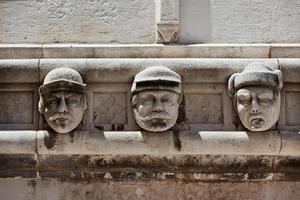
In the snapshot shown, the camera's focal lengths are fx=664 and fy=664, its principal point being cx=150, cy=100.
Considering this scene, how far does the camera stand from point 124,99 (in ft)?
12.1

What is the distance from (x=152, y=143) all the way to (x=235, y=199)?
0.56 m

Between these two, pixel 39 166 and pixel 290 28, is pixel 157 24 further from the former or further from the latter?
pixel 39 166

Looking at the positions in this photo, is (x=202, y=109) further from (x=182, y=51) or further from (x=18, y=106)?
(x=18, y=106)

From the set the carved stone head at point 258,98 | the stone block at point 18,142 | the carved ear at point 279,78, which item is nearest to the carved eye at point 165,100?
the carved stone head at point 258,98

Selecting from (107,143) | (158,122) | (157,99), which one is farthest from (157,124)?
(107,143)

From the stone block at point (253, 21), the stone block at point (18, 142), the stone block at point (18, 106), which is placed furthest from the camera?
the stone block at point (253, 21)

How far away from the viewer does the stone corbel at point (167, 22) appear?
12.4 ft

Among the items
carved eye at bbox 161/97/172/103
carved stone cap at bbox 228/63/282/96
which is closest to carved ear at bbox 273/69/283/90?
carved stone cap at bbox 228/63/282/96

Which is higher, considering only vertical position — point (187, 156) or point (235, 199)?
point (187, 156)

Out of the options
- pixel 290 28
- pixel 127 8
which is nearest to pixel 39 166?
pixel 127 8

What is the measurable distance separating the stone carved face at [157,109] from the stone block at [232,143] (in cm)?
13

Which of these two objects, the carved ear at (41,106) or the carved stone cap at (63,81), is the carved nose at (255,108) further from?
the carved ear at (41,106)

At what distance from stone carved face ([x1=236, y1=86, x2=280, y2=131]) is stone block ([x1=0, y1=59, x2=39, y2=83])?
3.72 feet

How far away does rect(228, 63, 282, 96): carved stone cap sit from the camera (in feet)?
11.5
